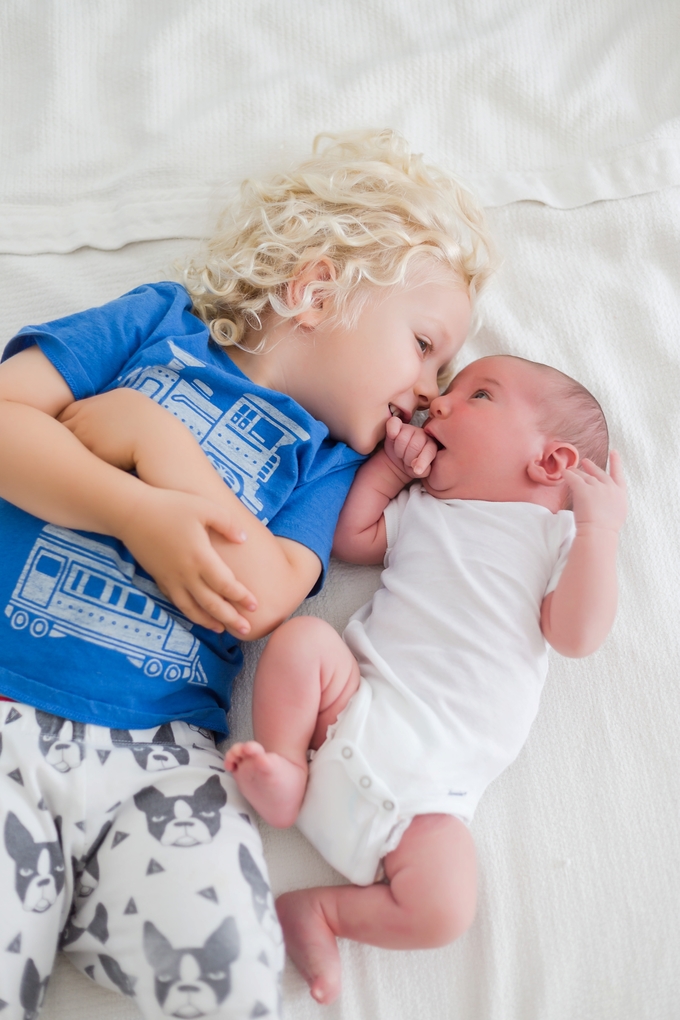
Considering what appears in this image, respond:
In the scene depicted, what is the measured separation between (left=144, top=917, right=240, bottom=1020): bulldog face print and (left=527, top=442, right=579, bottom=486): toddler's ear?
69 centimetres

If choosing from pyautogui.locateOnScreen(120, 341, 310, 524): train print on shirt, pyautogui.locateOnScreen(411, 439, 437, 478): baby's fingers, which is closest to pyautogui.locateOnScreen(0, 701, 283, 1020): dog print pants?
pyautogui.locateOnScreen(120, 341, 310, 524): train print on shirt

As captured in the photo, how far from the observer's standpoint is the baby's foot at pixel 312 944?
2.88 ft

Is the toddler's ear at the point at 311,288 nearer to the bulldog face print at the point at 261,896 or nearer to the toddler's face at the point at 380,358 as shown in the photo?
the toddler's face at the point at 380,358

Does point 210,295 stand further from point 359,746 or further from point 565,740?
point 565,740

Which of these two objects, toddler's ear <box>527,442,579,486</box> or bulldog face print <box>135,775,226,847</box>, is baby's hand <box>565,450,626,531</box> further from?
bulldog face print <box>135,775,226,847</box>

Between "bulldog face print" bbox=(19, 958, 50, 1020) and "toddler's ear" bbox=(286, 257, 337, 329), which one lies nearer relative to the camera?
"bulldog face print" bbox=(19, 958, 50, 1020)

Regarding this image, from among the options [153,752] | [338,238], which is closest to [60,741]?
[153,752]

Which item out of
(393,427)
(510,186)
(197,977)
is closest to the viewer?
(197,977)

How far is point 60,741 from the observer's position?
907 mm

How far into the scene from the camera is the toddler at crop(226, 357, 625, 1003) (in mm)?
878

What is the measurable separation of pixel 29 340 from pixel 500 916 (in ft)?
3.06

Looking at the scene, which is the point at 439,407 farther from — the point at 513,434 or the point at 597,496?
the point at 597,496

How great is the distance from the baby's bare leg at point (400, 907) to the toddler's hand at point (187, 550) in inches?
12.4

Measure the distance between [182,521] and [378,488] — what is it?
1.25 feet
